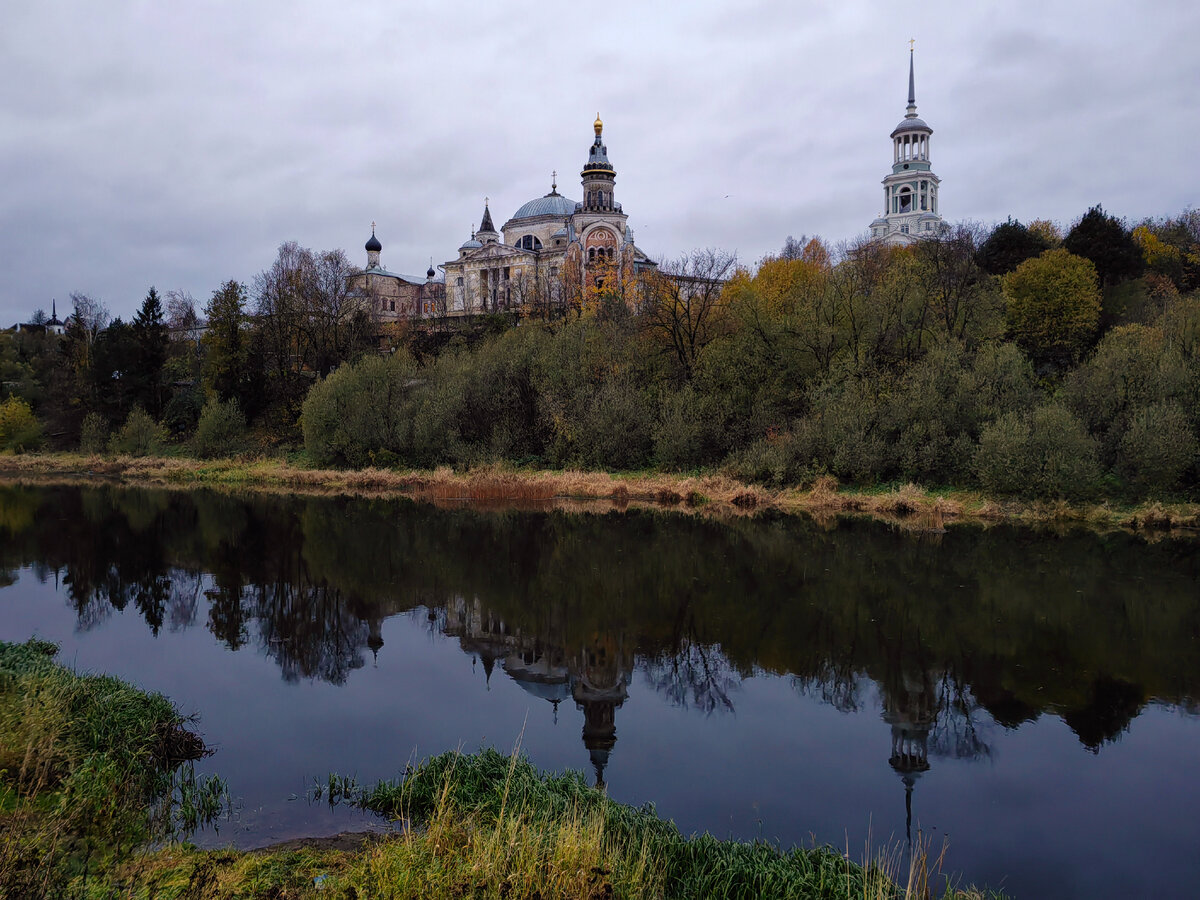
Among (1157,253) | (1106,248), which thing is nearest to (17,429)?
(1106,248)

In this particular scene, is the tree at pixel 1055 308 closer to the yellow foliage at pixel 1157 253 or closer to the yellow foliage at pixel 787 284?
the yellow foliage at pixel 1157 253

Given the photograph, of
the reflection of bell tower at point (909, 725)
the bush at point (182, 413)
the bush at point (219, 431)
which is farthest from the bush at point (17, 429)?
the reflection of bell tower at point (909, 725)

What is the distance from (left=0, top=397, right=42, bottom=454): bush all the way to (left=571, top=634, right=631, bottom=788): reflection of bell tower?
4981 centimetres

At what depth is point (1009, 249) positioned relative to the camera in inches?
1734

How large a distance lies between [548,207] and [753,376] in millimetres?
45104

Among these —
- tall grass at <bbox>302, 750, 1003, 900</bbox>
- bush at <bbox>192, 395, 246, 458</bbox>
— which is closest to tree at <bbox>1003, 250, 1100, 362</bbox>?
tall grass at <bbox>302, 750, 1003, 900</bbox>

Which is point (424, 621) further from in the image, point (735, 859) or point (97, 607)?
point (735, 859)

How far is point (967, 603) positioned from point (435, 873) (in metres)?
11.9

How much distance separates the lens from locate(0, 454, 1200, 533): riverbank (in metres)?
23.0

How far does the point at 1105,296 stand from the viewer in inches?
1624

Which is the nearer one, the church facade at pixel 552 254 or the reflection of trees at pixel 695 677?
the reflection of trees at pixel 695 677

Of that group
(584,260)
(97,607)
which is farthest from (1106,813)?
(584,260)

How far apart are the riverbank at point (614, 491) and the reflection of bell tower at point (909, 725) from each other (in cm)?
1328

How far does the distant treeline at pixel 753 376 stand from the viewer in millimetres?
25656
